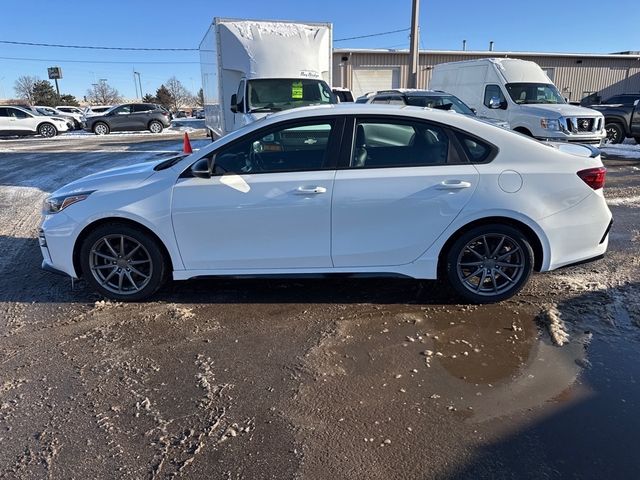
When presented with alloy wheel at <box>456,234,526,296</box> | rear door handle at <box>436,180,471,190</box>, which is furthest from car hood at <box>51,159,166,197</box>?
alloy wheel at <box>456,234,526,296</box>

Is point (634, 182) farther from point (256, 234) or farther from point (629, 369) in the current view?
point (256, 234)

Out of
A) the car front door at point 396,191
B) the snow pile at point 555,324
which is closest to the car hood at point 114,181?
the car front door at point 396,191

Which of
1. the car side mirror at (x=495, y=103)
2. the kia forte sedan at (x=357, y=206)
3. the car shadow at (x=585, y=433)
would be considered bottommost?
the car shadow at (x=585, y=433)

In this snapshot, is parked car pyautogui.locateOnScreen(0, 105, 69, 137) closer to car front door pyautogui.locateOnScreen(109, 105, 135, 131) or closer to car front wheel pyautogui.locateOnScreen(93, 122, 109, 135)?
car front wheel pyautogui.locateOnScreen(93, 122, 109, 135)

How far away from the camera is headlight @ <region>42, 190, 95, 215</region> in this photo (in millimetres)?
4227

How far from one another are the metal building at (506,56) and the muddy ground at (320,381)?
29.1 metres

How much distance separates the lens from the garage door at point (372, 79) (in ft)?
106

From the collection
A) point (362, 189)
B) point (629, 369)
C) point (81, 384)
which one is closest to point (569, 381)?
point (629, 369)

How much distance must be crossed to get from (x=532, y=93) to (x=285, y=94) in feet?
24.8

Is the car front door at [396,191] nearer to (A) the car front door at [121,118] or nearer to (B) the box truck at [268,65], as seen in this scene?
(B) the box truck at [268,65]

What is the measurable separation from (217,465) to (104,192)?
8.58 ft

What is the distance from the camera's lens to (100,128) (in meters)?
27.7

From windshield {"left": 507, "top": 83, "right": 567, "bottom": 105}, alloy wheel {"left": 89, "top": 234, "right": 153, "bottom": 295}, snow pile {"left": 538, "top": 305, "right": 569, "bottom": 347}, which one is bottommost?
snow pile {"left": 538, "top": 305, "right": 569, "bottom": 347}

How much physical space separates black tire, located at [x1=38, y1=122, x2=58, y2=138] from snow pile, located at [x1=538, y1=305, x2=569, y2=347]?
94.6 feet
